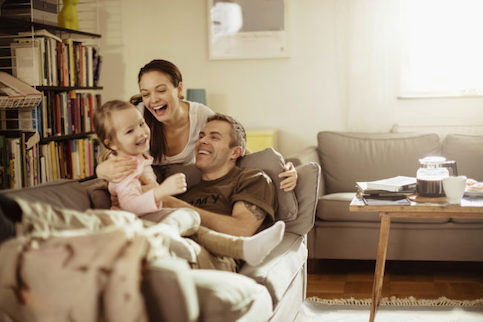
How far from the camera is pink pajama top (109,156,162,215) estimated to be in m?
1.88

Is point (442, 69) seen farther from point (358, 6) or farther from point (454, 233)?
point (454, 233)

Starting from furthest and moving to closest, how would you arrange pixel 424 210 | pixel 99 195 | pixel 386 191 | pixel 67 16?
pixel 67 16 → pixel 386 191 → pixel 424 210 → pixel 99 195

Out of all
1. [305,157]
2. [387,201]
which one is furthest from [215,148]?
[305,157]

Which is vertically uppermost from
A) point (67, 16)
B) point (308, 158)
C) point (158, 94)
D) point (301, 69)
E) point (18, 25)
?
point (67, 16)

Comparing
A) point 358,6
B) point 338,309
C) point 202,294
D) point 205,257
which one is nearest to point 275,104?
point 358,6

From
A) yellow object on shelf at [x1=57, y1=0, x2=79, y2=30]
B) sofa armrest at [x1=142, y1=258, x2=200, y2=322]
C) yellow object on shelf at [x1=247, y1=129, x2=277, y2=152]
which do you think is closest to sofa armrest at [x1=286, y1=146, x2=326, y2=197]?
yellow object on shelf at [x1=247, y1=129, x2=277, y2=152]

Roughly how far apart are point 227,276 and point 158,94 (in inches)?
44.4

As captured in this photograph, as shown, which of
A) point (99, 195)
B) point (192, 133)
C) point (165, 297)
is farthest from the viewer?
point (192, 133)

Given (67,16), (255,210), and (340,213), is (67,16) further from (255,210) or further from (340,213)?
(255,210)

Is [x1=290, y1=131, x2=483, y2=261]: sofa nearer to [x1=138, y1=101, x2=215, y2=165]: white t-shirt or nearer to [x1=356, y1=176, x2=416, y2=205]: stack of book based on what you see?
[x1=356, y1=176, x2=416, y2=205]: stack of book

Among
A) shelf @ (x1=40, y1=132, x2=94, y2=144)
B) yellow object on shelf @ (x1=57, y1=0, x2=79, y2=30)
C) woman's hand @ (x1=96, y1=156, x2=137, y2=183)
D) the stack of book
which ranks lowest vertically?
the stack of book

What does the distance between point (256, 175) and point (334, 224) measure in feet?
3.88

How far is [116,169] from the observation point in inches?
75.8

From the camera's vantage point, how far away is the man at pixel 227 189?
216 cm
